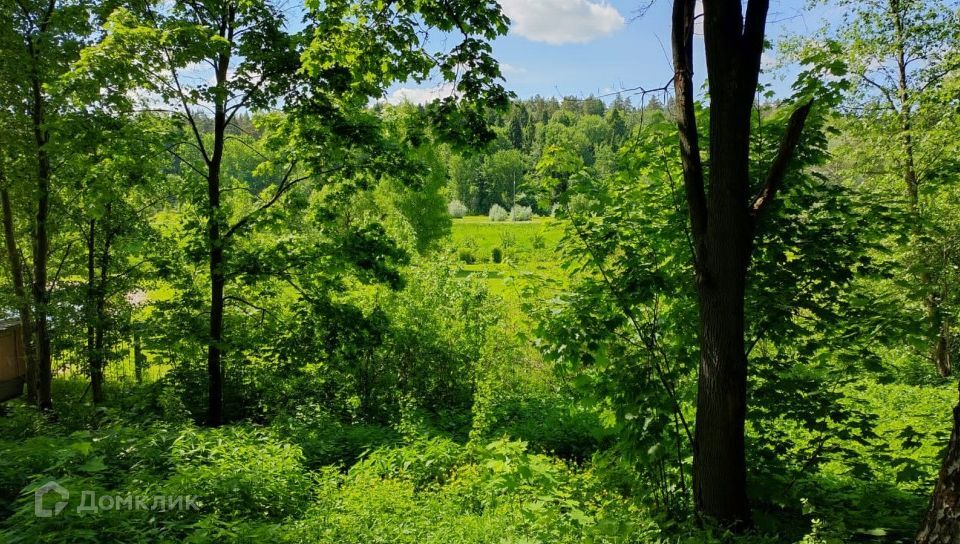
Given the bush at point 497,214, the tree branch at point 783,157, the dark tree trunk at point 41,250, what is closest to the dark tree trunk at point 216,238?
the dark tree trunk at point 41,250

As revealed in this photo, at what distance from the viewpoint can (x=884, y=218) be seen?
419 centimetres

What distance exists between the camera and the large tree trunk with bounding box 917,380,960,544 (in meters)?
2.02

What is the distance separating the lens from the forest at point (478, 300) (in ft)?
11.9

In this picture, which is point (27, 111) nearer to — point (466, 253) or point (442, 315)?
point (442, 315)

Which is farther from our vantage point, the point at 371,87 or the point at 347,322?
the point at 347,322

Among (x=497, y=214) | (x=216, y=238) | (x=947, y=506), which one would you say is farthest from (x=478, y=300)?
(x=497, y=214)

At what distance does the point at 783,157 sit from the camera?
3402 millimetres

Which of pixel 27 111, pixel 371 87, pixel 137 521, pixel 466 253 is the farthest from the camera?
pixel 466 253

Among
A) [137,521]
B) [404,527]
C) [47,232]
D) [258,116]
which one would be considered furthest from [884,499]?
[47,232]

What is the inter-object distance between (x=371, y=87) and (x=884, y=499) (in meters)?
7.69

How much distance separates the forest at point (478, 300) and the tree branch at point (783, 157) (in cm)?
2

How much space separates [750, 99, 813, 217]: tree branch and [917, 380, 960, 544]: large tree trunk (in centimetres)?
173
